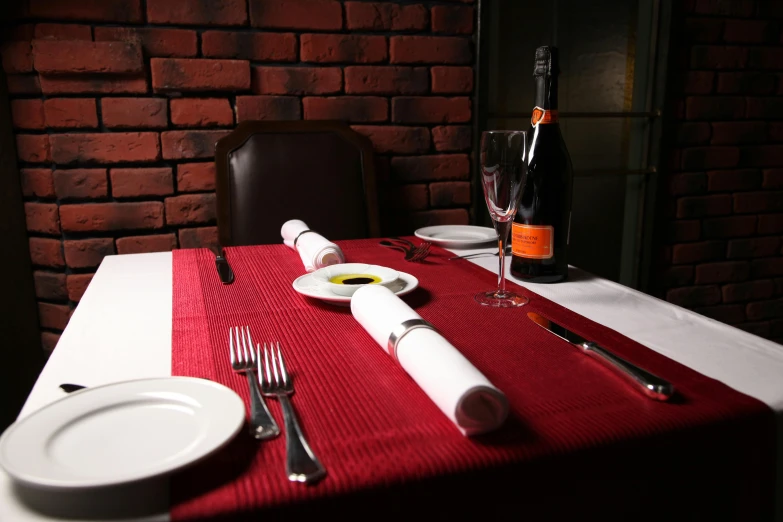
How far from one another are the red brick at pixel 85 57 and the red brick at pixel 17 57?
30mm

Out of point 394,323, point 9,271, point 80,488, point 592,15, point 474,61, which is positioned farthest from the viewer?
point 592,15

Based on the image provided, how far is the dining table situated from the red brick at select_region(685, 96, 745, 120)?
1.39m

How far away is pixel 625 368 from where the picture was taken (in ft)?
1.79

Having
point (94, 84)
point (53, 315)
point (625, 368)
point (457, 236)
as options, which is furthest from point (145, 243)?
point (625, 368)

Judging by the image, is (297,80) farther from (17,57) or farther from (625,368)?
(625,368)

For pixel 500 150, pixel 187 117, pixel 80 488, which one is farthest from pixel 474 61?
pixel 80 488

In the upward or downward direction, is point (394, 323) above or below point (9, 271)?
above

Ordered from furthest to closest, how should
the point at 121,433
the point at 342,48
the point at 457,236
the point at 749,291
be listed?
the point at 749,291, the point at 342,48, the point at 457,236, the point at 121,433

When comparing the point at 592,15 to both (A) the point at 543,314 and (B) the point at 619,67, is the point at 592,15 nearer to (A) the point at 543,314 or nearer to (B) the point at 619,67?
(B) the point at 619,67

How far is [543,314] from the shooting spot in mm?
752

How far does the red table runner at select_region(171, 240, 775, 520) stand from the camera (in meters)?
0.40

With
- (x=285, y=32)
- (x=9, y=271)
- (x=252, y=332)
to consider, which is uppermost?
(x=285, y=32)

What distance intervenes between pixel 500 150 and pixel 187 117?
1100 millimetres

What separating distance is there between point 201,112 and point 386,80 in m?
0.54
